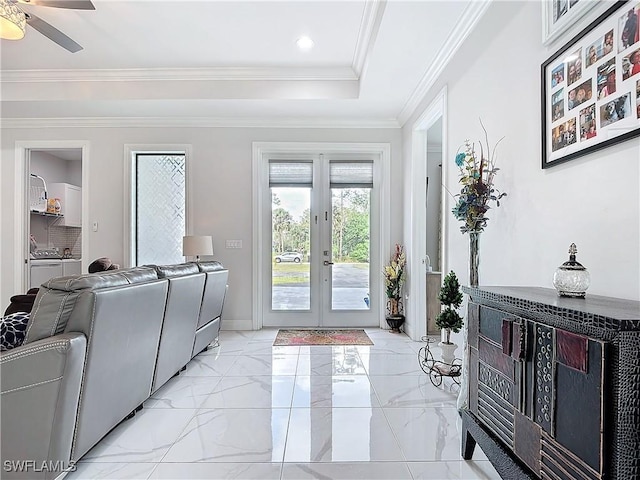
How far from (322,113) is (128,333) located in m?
3.59

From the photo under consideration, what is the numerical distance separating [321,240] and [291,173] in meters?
1.01

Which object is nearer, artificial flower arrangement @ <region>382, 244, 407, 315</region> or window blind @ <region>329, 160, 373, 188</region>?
artificial flower arrangement @ <region>382, 244, 407, 315</region>

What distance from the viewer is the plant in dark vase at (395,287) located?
4.70 metres

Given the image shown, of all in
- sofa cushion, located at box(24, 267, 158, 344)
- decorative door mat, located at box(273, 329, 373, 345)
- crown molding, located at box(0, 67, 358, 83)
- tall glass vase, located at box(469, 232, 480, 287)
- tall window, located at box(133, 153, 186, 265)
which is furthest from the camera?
tall window, located at box(133, 153, 186, 265)

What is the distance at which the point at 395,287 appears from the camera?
4727mm

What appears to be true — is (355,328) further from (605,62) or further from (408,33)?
(605,62)

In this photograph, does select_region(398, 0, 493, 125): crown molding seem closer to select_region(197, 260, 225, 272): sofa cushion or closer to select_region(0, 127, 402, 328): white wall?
select_region(0, 127, 402, 328): white wall

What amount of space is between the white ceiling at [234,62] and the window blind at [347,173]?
0.53m

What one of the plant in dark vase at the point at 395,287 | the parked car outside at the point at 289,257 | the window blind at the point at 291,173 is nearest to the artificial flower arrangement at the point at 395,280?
the plant in dark vase at the point at 395,287

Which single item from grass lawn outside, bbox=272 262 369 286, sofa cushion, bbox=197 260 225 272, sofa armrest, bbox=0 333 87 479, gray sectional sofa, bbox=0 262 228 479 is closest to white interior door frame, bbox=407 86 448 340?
grass lawn outside, bbox=272 262 369 286

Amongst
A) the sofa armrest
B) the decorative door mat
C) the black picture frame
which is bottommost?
the decorative door mat

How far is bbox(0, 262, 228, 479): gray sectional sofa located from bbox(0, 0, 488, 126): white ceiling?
2.37 metres

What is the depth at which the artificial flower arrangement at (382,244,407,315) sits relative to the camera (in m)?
4.69

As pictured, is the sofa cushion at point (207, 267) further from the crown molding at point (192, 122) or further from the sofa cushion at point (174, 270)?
the crown molding at point (192, 122)
